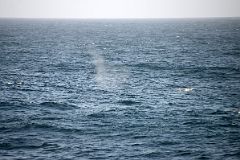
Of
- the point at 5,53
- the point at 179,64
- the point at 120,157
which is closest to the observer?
the point at 120,157

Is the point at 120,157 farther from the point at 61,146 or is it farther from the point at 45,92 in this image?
the point at 45,92

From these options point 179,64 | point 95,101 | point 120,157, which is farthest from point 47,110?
point 179,64

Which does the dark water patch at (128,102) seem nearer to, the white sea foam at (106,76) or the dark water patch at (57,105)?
the dark water patch at (57,105)

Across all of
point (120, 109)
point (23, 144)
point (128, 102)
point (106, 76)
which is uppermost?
point (106, 76)

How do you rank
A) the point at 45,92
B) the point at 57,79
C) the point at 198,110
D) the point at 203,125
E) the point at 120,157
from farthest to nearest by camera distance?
the point at 57,79, the point at 45,92, the point at 198,110, the point at 203,125, the point at 120,157

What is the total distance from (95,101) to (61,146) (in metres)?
22.7

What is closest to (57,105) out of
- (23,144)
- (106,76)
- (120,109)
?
(120,109)

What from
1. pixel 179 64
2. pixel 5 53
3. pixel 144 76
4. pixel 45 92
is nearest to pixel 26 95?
pixel 45 92

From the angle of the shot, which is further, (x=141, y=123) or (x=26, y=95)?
(x=26, y=95)

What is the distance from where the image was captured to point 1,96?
227 feet

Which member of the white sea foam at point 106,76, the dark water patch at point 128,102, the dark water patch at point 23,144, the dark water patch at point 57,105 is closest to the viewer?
the dark water patch at point 23,144

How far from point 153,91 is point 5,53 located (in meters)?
70.3

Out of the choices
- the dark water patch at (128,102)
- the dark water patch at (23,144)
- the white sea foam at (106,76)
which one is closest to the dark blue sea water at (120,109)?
the dark water patch at (128,102)

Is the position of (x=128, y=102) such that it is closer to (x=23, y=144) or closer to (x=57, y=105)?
(x=57, y=105)
